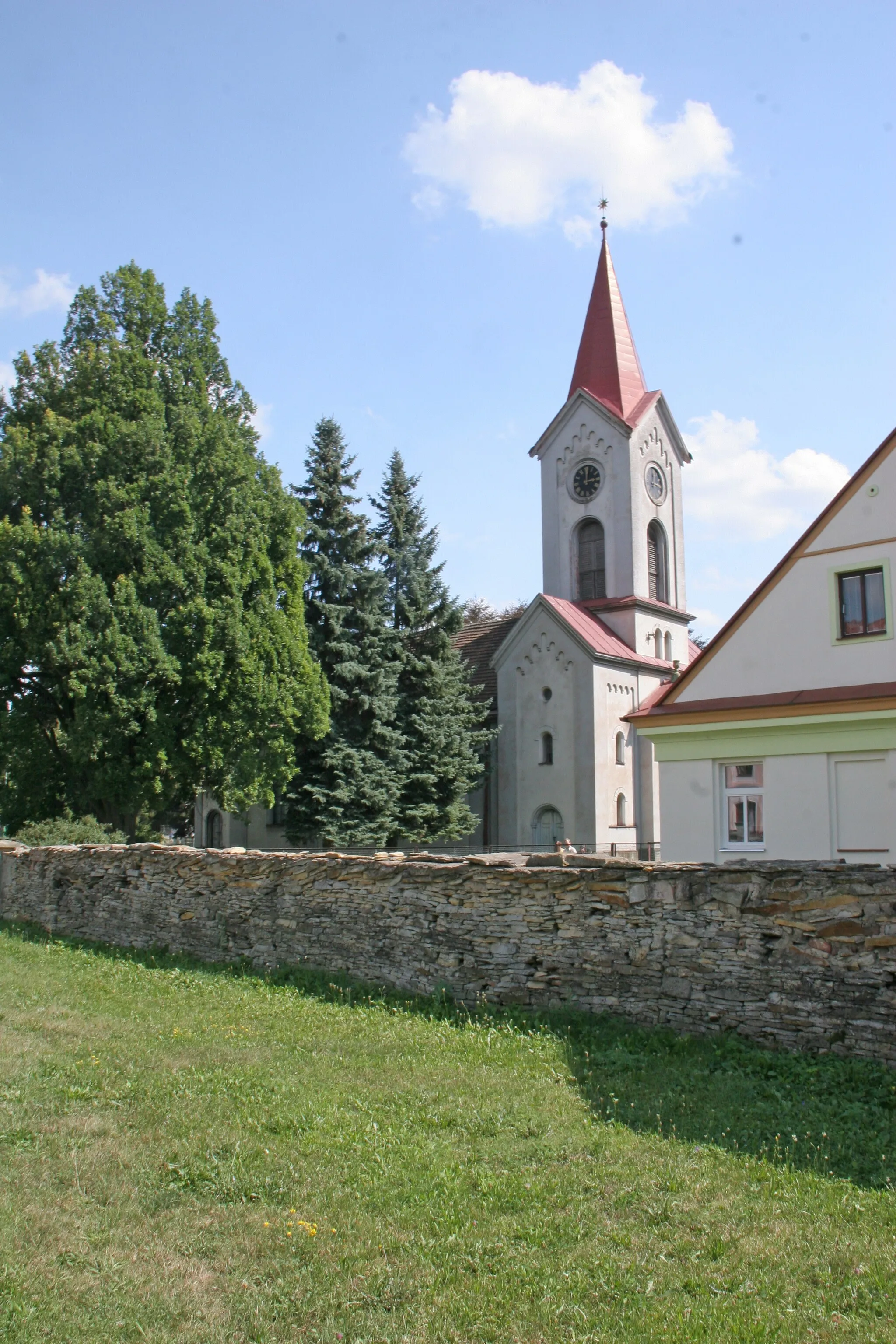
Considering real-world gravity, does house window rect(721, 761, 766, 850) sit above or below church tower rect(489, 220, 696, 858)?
below

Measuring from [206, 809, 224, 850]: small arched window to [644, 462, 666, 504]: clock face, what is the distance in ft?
66.8

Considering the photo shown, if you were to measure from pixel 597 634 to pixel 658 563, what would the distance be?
5.80 metres

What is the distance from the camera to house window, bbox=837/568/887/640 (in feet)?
55.5

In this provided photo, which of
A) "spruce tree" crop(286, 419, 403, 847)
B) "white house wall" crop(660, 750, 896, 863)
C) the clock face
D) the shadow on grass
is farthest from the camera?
the clock face

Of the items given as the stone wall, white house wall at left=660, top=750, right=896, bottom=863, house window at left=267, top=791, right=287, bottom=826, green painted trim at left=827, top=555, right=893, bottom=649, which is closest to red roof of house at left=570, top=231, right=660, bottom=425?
house window at left=267, top=791, right=287, bottom=826

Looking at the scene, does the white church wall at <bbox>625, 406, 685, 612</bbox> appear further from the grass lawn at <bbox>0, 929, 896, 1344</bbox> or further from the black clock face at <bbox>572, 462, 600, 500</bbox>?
the grass lawn at <bbox>0, 929, 896, 1344</bbox>

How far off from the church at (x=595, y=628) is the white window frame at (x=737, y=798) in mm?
13351

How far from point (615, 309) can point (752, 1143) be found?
131 feet

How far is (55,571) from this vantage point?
23.8 meters

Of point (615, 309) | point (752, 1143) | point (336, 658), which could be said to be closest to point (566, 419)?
point (615, 309)

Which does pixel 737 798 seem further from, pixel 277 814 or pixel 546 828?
pixel 277 814

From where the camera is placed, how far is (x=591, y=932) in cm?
934

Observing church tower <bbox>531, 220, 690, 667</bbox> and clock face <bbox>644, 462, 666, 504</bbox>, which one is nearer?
church tower <bbox>531, 220, 690, 667</bbox>

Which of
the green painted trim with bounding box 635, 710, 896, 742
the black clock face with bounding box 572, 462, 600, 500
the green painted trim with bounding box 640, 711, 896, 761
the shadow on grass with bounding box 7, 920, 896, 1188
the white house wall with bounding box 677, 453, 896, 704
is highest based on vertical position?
the black clock face with bounding box 572, 462, 600, 500
